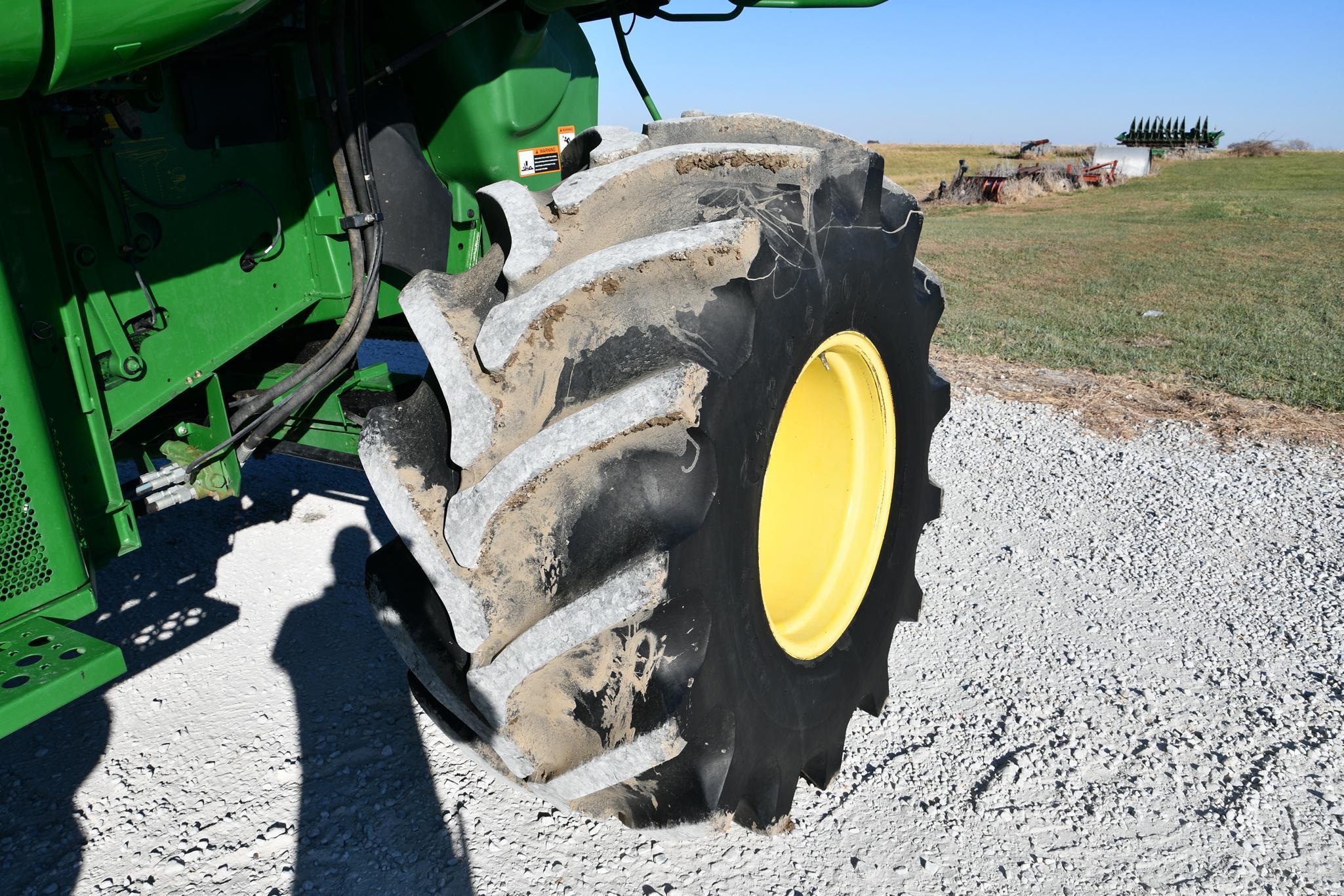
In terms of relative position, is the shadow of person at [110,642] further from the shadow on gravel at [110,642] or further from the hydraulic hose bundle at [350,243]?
the hydraulic hose bundle at [350,243]

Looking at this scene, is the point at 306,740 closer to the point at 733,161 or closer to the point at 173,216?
the point at 173,216

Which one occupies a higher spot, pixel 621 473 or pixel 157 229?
pixel 157 229

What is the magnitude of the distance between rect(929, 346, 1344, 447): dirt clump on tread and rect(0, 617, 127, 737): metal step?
4262 millimetres

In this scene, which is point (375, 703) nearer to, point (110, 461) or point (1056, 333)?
point (110, 461)

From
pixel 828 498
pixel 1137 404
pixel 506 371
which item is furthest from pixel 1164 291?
pixel 506 371

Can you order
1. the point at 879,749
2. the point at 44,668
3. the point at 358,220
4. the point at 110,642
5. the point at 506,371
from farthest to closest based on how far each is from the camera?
the point at 110,642
the point at 879,749
the point at 358,220
the point at 506,371
the point at 44,668

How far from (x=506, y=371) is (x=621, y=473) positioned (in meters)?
0.26

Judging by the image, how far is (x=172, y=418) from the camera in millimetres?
2238

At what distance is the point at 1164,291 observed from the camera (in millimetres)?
8328

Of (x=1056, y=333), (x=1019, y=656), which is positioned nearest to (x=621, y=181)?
(x=1019, y=656)

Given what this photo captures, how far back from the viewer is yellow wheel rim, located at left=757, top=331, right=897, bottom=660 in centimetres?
224

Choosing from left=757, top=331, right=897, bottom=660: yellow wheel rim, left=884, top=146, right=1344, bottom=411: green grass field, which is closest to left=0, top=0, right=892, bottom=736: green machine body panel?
left=757, top=331, right=897, bottom=660: yellow wheel rim

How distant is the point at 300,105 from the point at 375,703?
1.50 meters

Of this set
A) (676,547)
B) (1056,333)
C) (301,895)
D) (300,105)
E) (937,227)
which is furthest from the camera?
(937,227)
